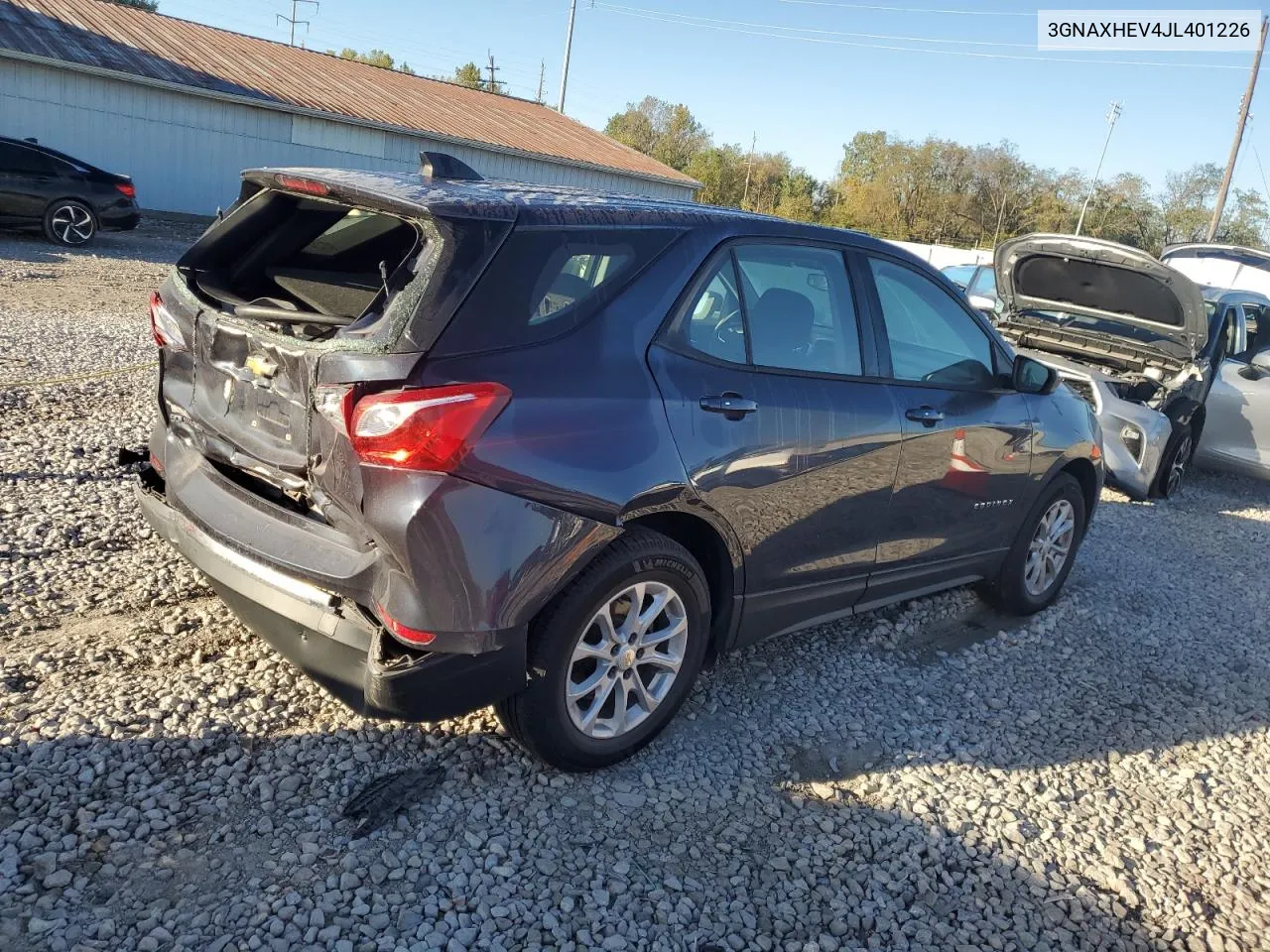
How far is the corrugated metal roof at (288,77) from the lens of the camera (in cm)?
2342

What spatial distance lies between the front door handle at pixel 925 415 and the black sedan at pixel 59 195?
52.2ft

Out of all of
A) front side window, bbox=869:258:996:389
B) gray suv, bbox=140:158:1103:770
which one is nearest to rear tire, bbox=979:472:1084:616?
front side window, bbox=869:258:996:389

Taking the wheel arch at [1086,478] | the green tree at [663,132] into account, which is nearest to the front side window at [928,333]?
the wheel arch at [1086,478]

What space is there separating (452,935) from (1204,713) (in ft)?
12.1

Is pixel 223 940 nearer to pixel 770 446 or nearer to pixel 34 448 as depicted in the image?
pixel 770 446

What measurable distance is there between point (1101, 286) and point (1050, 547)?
3.88 metres

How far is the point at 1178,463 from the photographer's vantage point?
27.6 feet

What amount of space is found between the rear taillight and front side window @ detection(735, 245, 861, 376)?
2008 mm

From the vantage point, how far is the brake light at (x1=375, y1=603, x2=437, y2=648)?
8.99 feet

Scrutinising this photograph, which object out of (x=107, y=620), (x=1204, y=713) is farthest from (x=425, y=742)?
(x=1204, y=713)

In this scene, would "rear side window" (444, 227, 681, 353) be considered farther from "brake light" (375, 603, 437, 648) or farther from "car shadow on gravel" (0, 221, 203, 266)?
"car shadow on gravel" (0, 221, 203, 266)

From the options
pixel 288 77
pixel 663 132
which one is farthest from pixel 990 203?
pixel 288 77

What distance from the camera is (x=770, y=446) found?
11.4ft

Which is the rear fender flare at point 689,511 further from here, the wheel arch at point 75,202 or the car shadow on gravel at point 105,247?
the wheel arch at point 75,202
